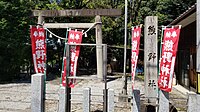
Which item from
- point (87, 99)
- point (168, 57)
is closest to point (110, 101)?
point (87, 99)

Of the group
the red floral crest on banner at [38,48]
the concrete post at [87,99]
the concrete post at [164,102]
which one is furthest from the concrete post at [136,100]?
the red floral crest on banner at [38,48]

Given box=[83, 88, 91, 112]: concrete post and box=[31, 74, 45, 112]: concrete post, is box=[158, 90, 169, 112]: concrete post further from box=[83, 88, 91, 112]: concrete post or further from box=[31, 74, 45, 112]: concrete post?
box=[31, 74, 45, 112]: concrete post

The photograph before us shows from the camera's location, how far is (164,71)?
5805 mm

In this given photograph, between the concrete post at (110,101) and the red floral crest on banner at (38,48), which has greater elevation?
the red floral crest on banner at (38,48)

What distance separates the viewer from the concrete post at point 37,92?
653 centimetres

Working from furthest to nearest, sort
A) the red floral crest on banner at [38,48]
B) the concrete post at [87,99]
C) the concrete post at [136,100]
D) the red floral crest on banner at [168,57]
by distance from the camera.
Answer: the red floral crest on banner at [38,48], the concrete post at [87,99], the concrete post at [136,100], the red floral crest on banner at [168,57]

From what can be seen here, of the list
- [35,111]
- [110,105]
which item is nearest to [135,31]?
[110,105]

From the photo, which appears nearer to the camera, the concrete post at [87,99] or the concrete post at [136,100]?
the concrete post at [136,100]

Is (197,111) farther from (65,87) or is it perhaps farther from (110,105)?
(65,87)

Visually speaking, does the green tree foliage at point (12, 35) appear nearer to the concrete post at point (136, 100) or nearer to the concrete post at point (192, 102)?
the concrete post at point (136, 100)

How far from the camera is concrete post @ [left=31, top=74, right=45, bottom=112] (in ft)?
21.4

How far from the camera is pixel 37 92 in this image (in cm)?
658

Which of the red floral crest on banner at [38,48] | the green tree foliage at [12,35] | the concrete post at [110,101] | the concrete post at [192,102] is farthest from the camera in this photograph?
the green tree foliage at [12,35]

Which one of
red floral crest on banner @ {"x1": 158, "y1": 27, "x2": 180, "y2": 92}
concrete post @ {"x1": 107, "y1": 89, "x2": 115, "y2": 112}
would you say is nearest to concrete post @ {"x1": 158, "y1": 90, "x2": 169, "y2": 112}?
red floral crest on banner @ {"x1": 158, "y1": 27, "x2": 180, "y2": 92}
